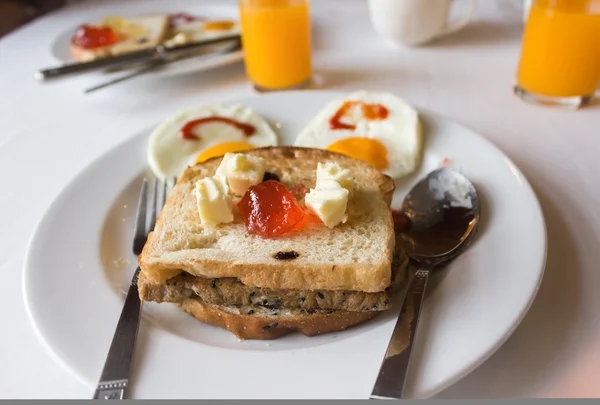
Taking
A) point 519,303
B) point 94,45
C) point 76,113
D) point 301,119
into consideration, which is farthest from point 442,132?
point 94,45

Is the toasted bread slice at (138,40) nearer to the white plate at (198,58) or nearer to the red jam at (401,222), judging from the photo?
the white plate at (198,58)

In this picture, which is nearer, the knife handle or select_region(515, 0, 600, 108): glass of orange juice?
select_region(515, 0, 600, 108): glass of orange juice

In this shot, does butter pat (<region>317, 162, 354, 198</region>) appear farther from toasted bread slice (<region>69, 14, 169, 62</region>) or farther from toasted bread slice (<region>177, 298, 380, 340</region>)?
toasted bread slice (<region>69, 14, 169, 62</region>)

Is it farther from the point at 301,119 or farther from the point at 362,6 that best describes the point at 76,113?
the point at 362,6

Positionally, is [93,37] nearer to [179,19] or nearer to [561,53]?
[179,19]

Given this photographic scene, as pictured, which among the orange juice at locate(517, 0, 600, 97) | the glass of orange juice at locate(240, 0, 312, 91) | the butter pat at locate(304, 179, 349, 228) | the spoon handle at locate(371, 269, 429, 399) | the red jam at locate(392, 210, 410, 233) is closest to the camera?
the spoon handle at locate(371, 269, 429, 399)

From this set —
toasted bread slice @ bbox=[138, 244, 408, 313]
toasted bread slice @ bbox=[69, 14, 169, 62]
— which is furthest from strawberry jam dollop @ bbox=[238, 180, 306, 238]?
toasted bread slice @ bbox=[69, 14, 169, 62]

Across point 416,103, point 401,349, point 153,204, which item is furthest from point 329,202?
point 416,103

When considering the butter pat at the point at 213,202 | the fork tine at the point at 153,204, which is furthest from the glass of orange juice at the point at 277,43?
the butter pat at the point at 213,202
